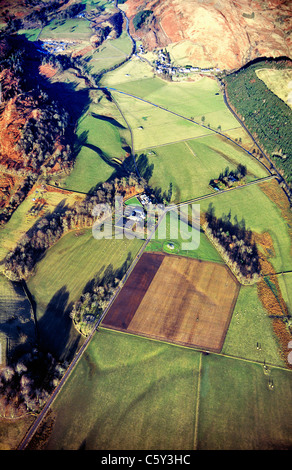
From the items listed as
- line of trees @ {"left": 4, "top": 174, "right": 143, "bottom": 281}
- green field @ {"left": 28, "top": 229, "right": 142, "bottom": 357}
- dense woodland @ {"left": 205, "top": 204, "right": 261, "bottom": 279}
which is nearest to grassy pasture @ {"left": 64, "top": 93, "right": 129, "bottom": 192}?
line of trees @ {"left": 4, "top": 174, "right": 143, "bottom": 281}

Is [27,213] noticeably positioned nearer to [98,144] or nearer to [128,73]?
[98,144]

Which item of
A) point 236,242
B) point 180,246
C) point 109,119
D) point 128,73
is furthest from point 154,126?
point 236,242

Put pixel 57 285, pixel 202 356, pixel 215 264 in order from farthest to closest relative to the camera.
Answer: pixel 215 264 → pixel 57 285 → pixel 202 356

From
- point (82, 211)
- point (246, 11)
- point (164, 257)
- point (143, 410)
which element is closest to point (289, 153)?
point (164, 257)

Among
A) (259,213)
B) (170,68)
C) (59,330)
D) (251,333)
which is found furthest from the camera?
(170,68)

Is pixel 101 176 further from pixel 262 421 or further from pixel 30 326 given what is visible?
pixel 262 421

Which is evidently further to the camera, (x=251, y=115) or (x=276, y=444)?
(x=251, y=115)

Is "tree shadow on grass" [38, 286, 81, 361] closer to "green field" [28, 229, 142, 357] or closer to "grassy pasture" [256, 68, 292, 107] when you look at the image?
"green field" [28, 229, 142, 357]
